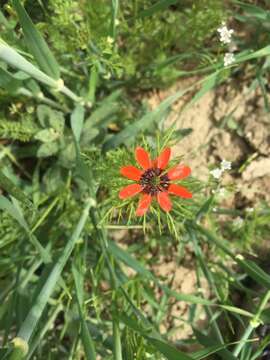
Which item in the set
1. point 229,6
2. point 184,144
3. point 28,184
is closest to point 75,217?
point 28,184

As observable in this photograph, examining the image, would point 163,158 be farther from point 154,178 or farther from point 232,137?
point 232,137

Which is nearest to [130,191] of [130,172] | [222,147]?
[130,172]

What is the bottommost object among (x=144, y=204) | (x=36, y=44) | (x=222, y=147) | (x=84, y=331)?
(x=84, y=331)

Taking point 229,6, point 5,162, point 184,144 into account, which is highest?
point 229,6

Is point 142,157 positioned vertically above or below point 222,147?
A: below

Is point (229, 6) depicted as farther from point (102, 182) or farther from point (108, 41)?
point (102, 182)

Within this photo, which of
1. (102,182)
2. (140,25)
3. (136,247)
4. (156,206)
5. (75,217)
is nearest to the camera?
(156,206)

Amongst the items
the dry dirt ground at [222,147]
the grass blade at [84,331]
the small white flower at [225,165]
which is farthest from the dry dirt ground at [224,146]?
the grass blade at [84,331]

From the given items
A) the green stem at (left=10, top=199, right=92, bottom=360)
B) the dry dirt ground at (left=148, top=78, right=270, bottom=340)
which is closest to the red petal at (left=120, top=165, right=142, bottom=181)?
the green stem at (left=10, top=199, right=92, bottom=360)
